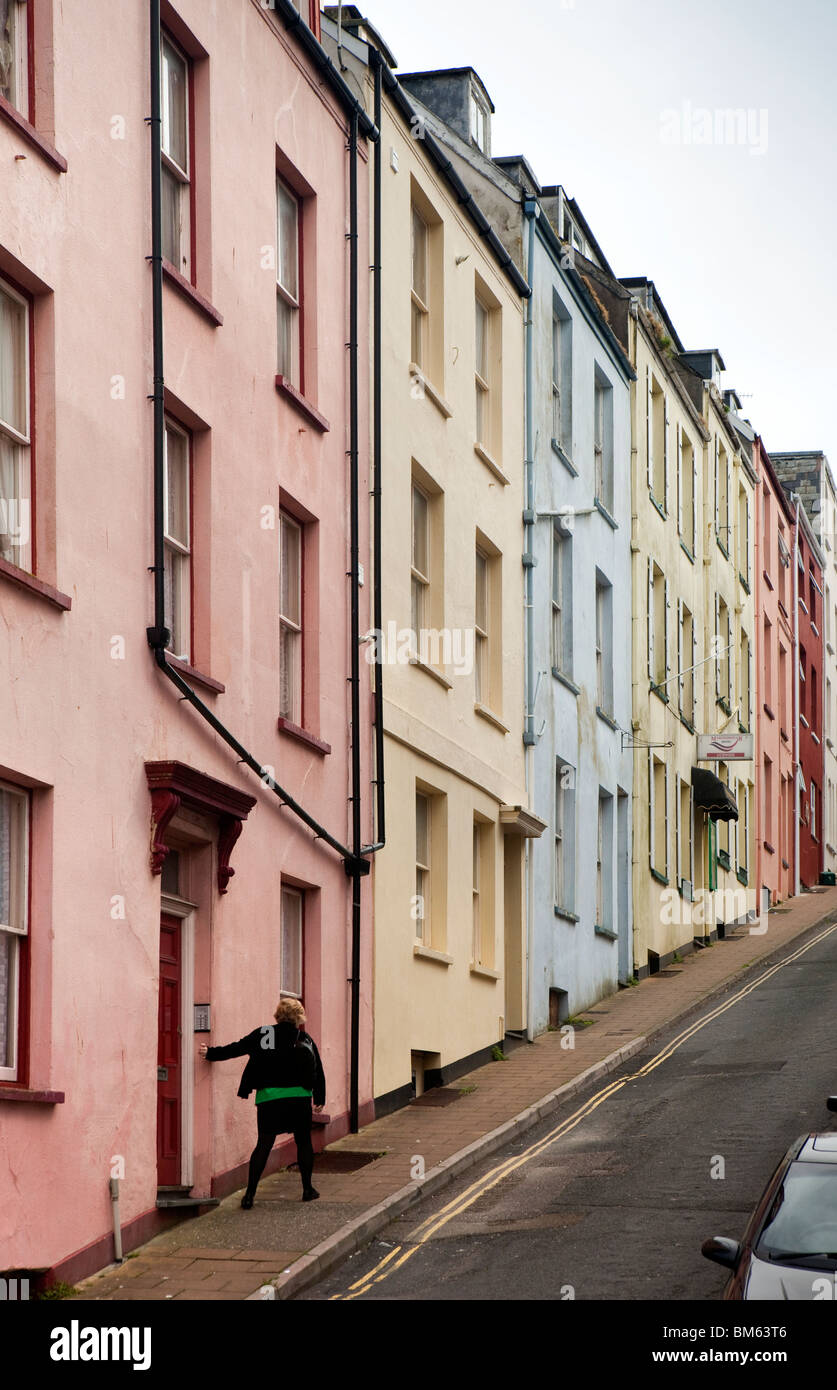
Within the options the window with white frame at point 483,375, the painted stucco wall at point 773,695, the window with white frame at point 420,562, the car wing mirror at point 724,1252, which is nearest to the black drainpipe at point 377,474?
the window with white frame at point 420,562

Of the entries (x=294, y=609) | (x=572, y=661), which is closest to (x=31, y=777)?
(x=294, y=609)

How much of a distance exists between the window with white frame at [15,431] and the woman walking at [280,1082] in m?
4.55

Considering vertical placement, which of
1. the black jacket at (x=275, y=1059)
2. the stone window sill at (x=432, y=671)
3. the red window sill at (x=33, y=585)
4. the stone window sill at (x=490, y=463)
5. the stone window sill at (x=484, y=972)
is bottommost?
the black jacket at (x=275, y=1059)

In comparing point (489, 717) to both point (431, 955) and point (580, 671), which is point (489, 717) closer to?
point (431, 955)

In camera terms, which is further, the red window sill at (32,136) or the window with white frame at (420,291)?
the window with white frame at (420,291)

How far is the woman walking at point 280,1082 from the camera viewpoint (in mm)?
14562

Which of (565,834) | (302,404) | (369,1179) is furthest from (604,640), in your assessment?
(369,1179)

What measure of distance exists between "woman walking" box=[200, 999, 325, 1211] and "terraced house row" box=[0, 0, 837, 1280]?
0.40m

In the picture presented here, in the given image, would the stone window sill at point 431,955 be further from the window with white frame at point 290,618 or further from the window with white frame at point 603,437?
the window with white frame at point 603,437

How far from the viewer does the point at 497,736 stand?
24.4 m

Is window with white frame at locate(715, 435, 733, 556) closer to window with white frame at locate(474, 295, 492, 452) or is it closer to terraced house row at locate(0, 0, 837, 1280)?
terraced house row at locate(0, 0, 837, 1280)

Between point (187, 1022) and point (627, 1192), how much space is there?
A: 151 inches

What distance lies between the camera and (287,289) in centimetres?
1795

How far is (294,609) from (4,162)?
6.60 m
